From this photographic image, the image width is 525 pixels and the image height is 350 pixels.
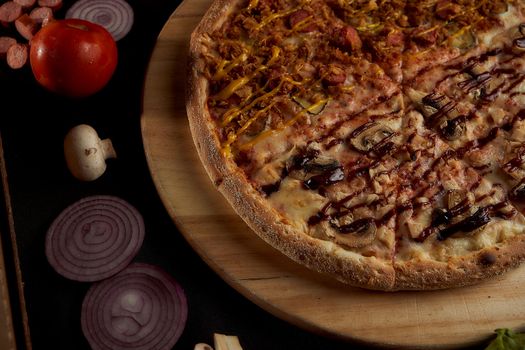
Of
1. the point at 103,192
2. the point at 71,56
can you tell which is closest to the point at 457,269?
the point at 103,192

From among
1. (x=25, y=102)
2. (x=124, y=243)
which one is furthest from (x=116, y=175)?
(x=25, y=102)

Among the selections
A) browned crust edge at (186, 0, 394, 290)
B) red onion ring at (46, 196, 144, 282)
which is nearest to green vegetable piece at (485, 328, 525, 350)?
browned crust edge at (186, 0, 394, 290)

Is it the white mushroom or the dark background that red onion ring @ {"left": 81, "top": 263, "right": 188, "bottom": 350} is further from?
the white mushroom

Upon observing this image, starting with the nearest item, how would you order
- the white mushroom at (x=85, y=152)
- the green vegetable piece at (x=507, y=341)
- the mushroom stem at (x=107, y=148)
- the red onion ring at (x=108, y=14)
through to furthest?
the green vegetable piece at (x=507, y=341) → the white mushroom at (x=85, y=152) → the mushroom stem at (x=107, y=148) → the red onion ring at (x=108, y=14)

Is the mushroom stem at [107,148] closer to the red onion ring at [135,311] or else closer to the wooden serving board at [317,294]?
the wooden serving board at [317,294]

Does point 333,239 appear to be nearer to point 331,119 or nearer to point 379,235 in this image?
point 379,235

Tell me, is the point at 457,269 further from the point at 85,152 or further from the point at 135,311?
the point at 85,152

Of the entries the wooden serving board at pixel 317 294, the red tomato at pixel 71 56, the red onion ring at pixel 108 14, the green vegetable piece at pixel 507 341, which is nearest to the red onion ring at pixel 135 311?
the wooden serving board at pixel 317 294
